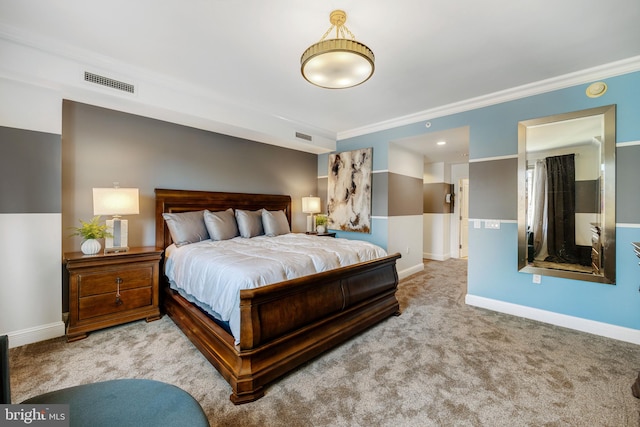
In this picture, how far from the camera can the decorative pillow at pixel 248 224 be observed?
153 inches

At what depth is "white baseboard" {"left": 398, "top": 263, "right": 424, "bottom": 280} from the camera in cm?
495

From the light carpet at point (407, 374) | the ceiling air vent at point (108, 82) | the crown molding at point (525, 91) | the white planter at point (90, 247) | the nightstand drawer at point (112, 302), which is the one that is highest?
the crown molding at point (525, 91)

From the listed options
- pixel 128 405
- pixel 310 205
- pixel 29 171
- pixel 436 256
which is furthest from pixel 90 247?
pixel 436 256

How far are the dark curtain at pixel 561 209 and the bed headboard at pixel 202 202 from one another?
12.8 feet

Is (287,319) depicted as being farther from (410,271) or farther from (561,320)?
(410,271)

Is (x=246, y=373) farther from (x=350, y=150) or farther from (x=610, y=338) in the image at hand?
(x=350, y=150)

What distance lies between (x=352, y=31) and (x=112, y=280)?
3400 mm

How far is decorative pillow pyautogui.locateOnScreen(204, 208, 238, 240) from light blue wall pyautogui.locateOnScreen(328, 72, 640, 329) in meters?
3.20

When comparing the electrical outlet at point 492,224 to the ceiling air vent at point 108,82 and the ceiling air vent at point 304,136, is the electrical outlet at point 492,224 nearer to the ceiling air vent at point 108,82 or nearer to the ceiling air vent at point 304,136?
the ceiling air vent at point 304,136

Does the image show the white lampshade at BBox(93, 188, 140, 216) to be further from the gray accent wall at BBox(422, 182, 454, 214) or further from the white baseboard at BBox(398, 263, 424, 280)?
the gray accent wall at BBox(422, 182, 454, 214)

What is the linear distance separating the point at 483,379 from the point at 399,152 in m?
3.77

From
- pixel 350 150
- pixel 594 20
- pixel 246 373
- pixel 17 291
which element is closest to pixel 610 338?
pixel 594 20

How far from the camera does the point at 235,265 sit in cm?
220

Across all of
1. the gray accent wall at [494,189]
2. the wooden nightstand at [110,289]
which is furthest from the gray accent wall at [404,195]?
the wooden nightstand at [110,289]
